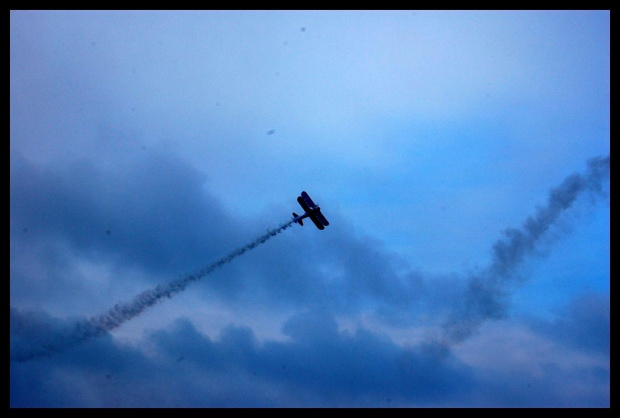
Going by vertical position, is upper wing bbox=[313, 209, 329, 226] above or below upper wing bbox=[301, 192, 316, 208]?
below

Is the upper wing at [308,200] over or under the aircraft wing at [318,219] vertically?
over

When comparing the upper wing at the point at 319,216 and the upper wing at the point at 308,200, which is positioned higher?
the upper wing at the point at 308,200

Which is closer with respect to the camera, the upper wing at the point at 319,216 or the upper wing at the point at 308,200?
the upper wing at the point at 319,216

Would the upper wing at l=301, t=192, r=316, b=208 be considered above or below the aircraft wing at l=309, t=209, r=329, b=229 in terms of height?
above

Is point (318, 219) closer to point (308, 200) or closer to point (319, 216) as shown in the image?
point (319, 216)

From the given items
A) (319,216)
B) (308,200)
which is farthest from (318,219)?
(308,200)

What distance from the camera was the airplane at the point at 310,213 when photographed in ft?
355

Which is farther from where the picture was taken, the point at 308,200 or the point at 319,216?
the point at 308,200

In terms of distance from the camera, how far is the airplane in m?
108

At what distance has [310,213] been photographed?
108 meters

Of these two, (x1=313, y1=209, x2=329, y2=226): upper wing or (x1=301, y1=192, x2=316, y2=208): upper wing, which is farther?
(x1=301, y1=192, x2=316, y2=208): upper wing
